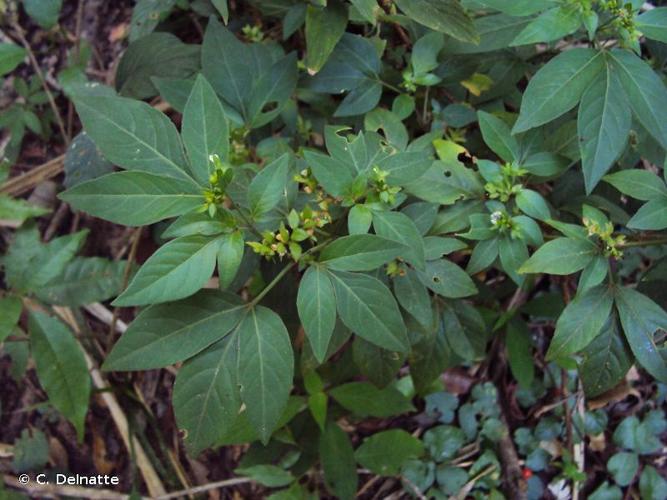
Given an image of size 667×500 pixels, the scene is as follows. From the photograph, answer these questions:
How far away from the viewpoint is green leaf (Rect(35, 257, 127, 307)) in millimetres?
2232

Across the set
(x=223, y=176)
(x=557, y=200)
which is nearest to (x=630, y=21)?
(x=557, y=200)

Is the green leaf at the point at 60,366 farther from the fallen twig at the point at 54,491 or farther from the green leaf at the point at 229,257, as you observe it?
the green leaf at the point at 229,257

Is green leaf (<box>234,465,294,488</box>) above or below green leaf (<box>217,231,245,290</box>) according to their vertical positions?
below

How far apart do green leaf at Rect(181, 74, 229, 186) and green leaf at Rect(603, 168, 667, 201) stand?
3.50 feet

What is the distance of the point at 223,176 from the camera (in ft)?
4.52

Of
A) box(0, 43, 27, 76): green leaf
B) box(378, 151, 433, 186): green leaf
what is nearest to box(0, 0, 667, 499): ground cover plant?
box(378, 151, 433, 186): green leaf

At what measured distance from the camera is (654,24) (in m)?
1.62

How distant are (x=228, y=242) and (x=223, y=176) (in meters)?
0.16

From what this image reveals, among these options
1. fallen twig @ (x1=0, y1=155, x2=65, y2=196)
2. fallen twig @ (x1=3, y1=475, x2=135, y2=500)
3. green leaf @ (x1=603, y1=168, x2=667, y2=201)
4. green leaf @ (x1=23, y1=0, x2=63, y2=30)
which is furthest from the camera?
fallen twig @ (x1=0, y1=155, x2=65, y2=196)

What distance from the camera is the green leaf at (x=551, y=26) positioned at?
153cm

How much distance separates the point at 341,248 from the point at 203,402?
523 millimetres

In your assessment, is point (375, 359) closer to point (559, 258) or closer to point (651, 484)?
point (559, 258)

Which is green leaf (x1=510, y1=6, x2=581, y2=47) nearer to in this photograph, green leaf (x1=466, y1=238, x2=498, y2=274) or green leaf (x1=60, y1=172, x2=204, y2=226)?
green leaf (x1=466, y1=238, x2=498, y2=274)

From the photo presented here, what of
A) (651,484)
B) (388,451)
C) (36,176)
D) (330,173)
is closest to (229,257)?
(330,173)
